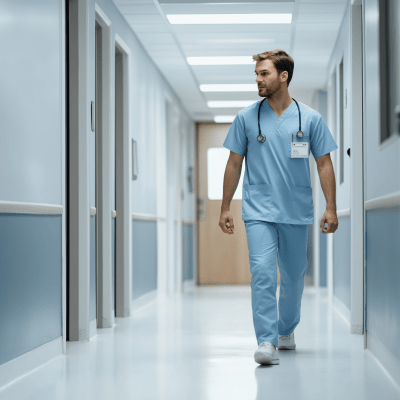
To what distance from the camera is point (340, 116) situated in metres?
5.79

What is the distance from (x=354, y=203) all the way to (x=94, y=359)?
1977 millimetres

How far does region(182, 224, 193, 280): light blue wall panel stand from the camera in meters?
8.86

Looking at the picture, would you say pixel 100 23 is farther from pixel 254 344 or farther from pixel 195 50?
pixel 254 344

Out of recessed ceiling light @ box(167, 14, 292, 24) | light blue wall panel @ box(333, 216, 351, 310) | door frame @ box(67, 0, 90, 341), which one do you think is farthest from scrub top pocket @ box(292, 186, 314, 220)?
recessed ceiling light @ box(167, 14, 292, 24)

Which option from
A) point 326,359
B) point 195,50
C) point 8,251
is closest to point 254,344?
point 326,359

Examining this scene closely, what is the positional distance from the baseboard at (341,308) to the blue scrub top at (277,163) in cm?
192

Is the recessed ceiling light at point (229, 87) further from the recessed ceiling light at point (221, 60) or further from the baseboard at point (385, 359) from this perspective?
the baseboard at point (385, 359)

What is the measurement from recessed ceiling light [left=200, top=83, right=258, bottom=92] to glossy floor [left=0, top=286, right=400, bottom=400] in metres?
3.57

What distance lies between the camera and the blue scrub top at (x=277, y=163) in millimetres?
3203

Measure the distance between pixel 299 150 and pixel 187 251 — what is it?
618 centimetres

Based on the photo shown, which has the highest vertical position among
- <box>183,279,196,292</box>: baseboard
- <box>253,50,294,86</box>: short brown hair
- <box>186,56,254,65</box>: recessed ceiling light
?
<box>186,56,254,65</box>: recessed ceiling light

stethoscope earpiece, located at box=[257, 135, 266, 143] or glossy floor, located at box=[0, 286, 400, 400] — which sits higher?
stethoscope earpiece, located at box=[257, 135, 266, 143]

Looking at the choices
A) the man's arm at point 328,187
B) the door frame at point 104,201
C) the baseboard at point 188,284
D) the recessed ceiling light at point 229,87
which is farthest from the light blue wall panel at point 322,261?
the man's arm at point 328,187

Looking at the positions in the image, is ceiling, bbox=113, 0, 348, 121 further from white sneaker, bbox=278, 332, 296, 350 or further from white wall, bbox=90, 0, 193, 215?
white sneaker, bbox=278, 332, 296, 350
